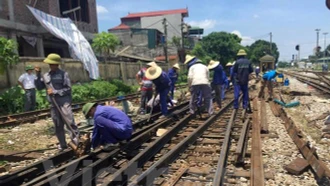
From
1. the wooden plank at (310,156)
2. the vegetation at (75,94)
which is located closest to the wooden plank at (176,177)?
the wooden plank at (310,156)

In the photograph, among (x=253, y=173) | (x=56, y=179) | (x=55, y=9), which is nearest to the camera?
(x=56, y=179)

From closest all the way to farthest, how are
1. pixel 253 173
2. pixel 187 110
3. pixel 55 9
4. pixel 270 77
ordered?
pixel 253 173
pixel 187 110
pixel 270 77
pixel 55 9

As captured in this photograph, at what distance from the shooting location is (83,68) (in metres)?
20.0

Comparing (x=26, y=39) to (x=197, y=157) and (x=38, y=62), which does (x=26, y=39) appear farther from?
(x=197, y=157)

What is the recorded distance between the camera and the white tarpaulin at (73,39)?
18.9m

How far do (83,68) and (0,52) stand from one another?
8534 mm

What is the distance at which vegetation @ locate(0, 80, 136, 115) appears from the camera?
1184 centimetres

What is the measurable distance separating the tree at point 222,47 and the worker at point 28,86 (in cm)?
3788

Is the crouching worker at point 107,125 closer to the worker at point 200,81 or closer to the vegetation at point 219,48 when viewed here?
the worker at point 200,81

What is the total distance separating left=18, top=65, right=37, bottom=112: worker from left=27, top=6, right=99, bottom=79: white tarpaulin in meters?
8.31

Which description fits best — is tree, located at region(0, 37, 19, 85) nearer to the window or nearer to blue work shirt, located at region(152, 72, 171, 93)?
blue work shirt, located at region(152, 72, 171, 93)

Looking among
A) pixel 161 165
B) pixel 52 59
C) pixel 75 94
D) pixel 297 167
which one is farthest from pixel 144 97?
pixel 75 94

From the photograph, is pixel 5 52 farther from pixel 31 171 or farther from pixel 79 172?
pixel 79 172

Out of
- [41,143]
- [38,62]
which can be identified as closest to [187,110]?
[41,143]
